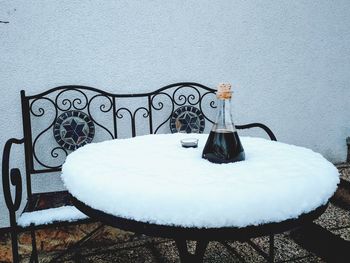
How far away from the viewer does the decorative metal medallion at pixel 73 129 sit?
7.47 feet

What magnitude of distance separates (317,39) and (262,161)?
230cm

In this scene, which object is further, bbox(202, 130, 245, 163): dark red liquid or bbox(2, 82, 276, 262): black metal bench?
bbox(2, 82, 276, 262): black metal bench

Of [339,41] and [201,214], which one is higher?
[339,41]

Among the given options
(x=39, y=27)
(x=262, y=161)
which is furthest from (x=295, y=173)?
(x=39, y=27)

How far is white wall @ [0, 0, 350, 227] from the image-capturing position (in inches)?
87.0

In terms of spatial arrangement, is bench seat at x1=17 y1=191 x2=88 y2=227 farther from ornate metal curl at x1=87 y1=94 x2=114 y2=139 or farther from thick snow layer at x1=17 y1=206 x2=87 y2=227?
ornate metal curl at x1=87 y1=94 x2=114 y2=139

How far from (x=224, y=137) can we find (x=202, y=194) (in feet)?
0.99

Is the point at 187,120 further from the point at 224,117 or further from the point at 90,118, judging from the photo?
the point at 224,117

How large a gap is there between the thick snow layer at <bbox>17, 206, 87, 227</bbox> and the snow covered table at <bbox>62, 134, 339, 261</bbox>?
0.69 meters

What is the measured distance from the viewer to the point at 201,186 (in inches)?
32.0

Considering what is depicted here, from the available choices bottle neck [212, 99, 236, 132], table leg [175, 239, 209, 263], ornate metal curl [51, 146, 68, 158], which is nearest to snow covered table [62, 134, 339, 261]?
bottle neck [212, 99, 236, 132]

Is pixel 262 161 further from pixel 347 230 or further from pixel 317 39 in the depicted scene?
pixel 317 39

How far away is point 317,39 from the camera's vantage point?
9.61ft

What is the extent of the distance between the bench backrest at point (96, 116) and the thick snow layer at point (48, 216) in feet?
1.63
